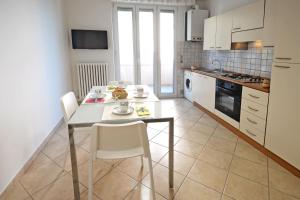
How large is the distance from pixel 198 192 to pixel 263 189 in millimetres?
599

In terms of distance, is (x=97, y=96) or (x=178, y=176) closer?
(x=178, y=176)

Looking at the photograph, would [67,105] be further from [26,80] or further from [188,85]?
[188,85]

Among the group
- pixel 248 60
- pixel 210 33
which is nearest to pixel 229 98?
pixel 248 60

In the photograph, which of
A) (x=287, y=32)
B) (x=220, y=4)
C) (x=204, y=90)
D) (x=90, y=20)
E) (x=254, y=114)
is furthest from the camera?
(x=90, y=20)

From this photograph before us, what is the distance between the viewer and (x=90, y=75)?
4.43 m

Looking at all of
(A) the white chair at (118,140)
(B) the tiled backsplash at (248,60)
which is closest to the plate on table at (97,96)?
(A) the white chair at (118,140)

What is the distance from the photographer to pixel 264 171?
206cm

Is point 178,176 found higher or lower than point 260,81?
lower

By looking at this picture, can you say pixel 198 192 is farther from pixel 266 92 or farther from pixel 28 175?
pixel 28 175

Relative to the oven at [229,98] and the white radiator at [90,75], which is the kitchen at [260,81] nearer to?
the oven at [229,98]

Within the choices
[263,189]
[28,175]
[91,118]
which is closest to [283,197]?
[263,189]

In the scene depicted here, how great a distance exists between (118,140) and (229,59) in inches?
130

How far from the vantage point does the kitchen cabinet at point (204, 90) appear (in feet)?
11.7

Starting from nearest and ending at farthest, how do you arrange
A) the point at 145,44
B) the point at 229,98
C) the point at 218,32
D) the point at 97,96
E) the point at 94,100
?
the point at 94,100 < the point at 97,96 < the point at 229,98 < the point at 218,32 < the point at 145,44
